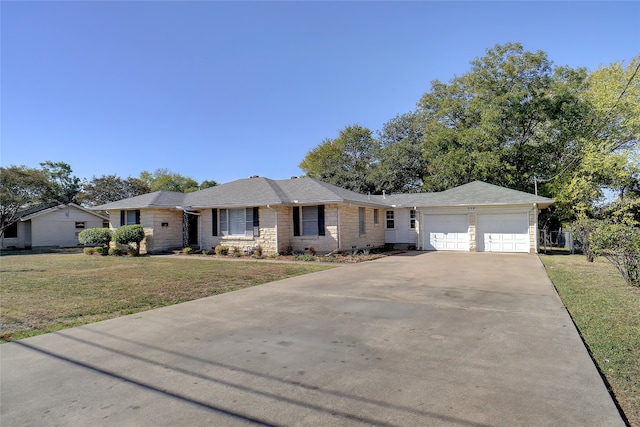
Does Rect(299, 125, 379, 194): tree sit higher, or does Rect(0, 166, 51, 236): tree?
Rect(299, 125, 379, 194): tree

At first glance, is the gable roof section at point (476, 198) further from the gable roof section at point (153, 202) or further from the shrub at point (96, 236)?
the shrub at point (96, 236)

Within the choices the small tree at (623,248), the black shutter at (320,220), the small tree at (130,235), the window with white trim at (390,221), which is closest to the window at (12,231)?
the small tree at (130,235)

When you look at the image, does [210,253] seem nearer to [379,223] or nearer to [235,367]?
[379,223]

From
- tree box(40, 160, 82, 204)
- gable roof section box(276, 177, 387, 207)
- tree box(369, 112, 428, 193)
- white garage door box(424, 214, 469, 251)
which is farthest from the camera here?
tree box(40, 160, 82, 204)

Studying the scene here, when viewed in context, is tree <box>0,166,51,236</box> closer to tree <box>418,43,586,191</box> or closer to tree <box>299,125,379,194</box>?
tree <box>299,125,379,194</box>

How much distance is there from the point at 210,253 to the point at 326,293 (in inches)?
486

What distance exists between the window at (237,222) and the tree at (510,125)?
52.7 ft

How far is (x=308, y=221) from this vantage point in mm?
18266

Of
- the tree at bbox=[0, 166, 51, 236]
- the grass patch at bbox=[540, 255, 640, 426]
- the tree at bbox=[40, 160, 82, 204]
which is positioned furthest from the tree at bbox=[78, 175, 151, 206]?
the grass patch at bbox=[540, 255, 640, 426]

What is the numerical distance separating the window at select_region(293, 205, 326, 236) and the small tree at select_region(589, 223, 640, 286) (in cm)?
1101

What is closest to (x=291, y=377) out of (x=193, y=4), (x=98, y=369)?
(x=98, y=369)

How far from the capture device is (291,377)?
372 cm

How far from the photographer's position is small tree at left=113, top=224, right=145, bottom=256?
19031 millimetres

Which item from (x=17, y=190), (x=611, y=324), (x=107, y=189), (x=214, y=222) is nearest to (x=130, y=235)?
(x=214, y=222)
